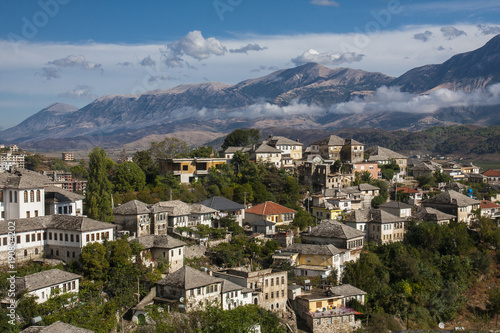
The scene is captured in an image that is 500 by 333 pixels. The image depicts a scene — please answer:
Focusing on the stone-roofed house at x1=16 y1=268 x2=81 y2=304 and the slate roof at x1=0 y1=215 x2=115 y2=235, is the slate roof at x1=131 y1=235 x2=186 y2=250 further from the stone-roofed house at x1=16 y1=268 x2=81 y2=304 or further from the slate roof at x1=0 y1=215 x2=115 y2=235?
the stone-roofed house at x1=16 y1=268 x2=81 y2=304

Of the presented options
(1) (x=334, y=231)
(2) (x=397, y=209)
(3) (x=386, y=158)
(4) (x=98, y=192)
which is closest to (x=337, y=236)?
(1) (x=334, y=231)

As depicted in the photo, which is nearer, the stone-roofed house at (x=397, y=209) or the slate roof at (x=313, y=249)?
the slate roof at (x=313, y=249)

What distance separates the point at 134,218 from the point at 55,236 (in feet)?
25.2

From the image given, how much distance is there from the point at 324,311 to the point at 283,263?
549cm

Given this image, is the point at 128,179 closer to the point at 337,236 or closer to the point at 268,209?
the point at 268,209

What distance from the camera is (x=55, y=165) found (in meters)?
118

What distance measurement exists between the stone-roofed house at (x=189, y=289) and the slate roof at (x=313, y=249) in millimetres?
11415

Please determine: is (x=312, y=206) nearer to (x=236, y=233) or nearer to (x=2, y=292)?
(x=236, y=233)

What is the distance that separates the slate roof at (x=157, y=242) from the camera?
42719 millimetres

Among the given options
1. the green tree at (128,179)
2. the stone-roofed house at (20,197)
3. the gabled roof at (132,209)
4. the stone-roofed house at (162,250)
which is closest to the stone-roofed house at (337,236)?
the stone-roofed house at (162,250)

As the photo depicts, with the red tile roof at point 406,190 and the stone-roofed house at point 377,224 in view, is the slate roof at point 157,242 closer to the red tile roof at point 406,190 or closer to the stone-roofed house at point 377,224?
the stone-roofed house at point 377,224

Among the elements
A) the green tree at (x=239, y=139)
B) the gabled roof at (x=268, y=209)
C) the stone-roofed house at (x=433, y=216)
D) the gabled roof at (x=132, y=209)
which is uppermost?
the green tree at (x=239, y=139)

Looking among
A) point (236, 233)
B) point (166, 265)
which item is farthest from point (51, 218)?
point (236, 233)

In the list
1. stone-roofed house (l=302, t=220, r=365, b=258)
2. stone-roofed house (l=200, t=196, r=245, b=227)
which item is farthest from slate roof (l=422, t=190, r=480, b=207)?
stone-roofed house (l=200, t=196, r=245, b=227)
